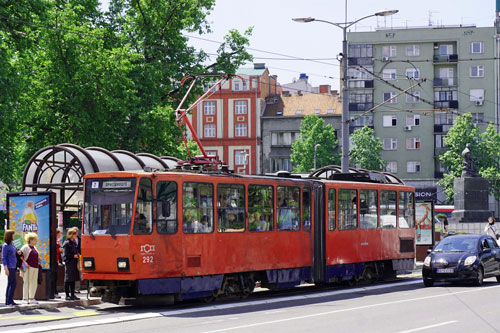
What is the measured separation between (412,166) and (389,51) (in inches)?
451

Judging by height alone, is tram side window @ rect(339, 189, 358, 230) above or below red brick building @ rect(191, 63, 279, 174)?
below

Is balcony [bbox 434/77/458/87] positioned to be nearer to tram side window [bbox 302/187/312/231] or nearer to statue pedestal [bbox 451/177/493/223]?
statue pedestal [bbox 451/177/493/223]

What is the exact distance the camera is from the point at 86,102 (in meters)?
39.1

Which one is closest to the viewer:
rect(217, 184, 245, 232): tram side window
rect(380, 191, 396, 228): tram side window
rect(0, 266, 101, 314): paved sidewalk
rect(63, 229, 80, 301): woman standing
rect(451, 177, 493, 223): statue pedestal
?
rect(0, 266, 101, 314): paved sidewalk

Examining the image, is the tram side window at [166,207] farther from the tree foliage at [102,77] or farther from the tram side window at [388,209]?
the tree foliage at [102,77]

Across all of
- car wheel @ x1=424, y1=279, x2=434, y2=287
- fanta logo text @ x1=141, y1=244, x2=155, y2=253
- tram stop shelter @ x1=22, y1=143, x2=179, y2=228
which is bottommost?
car wheel @ x1=424, y1=279, x2=434, y2=287

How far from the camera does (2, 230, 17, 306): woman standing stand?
720 inches

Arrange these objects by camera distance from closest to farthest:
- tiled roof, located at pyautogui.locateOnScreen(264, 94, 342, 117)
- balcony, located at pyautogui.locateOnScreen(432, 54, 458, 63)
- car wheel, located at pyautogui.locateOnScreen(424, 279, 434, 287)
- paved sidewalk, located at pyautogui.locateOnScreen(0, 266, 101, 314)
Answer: paved sidewalk, located at pyautogui.locateOnScreen(0, 266, 101, 314)
car wheel, located at pyautogui.locateOnScreen(424, 279, 434, 287)
balcony, located at pyautogui.locateOnScreen(432, 54, 458, 63)
tiled roof, located at pyautogui.locateOnScreen(264, 94, 342, 117)

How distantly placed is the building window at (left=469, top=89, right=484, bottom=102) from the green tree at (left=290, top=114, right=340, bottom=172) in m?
13.7

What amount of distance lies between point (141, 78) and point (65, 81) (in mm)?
3966

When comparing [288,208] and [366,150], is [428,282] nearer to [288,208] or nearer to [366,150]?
[288,208]

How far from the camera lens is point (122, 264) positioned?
57.4 ft

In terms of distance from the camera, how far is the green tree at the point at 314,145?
84.5 metres

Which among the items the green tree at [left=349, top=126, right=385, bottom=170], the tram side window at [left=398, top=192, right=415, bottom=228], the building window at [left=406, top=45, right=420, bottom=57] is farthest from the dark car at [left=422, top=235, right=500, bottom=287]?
the building window at [left=406, top=45, right=420, bottom=57]
